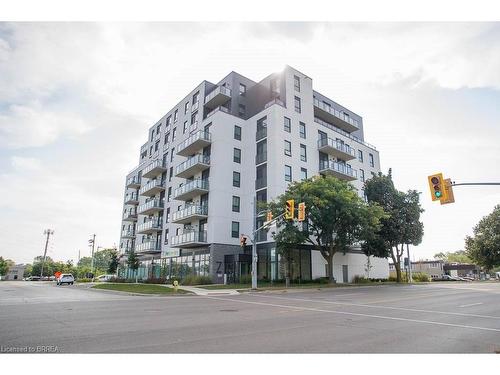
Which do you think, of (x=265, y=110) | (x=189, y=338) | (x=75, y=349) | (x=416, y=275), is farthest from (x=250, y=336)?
(x=416, y=275)

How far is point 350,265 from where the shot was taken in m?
44.7

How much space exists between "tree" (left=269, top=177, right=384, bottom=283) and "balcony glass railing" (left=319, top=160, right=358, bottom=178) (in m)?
9.20

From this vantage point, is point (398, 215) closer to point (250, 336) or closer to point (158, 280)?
point (158, 280)

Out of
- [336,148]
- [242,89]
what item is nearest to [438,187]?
[336,148]

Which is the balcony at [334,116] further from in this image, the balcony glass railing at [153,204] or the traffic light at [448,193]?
the traffic light at [448,193]

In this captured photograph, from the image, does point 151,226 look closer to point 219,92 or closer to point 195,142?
point 195,142

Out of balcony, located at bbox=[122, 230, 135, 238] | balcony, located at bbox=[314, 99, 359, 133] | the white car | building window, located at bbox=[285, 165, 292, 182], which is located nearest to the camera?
building window, located at bbox=[285, 165, 292, 182]

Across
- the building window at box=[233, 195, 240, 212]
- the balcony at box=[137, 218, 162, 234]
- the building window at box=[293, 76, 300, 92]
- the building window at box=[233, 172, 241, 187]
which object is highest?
the building window at box=[293, 76, 300, 92]

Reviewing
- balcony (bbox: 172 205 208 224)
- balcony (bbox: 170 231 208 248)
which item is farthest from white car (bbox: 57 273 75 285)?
balcony (bbox: 172 205 208 224)

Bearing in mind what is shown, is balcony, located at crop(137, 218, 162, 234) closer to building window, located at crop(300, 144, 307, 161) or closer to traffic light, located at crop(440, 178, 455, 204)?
building window, located at crop(300, 144, 307, 161)

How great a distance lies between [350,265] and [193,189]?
22578 millimetres

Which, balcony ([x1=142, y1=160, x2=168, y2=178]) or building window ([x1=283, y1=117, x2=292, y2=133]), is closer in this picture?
building window ([x1=283, y1=117, x2=292, y2=133])

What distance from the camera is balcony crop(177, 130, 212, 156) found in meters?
41.4

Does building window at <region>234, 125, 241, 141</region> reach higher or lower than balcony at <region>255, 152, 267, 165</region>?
higher
